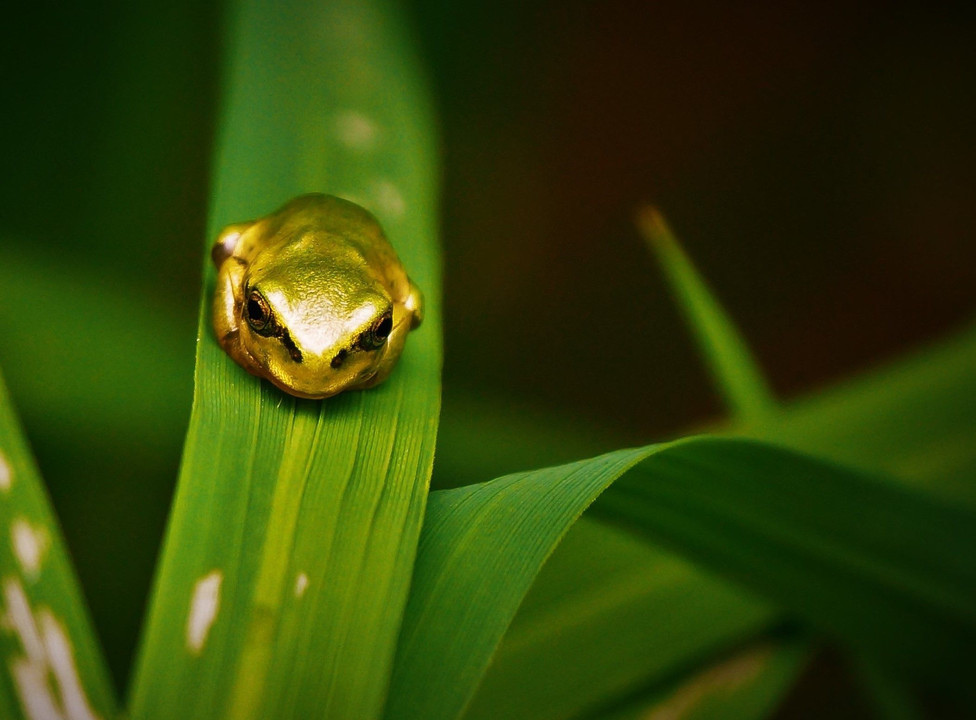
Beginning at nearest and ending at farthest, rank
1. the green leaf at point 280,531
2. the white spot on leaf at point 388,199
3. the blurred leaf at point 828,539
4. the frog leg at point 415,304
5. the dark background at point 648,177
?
1. the green leaf at point 280,531
2. the blurred leaf at point 828,539
3. the frog leg at point 415,304
4. the white spot on leaf at point 388,199
5. the dark background at point 648,177

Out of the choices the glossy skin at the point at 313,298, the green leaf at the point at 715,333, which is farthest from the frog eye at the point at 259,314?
the green leaf at the point at 715,333

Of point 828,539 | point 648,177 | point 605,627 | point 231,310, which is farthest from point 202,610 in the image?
point 648,177

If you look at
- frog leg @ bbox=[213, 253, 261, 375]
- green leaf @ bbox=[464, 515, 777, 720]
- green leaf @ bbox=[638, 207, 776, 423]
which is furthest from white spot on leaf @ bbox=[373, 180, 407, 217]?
green leaf @ bbox=[464, 515, 777, 720]

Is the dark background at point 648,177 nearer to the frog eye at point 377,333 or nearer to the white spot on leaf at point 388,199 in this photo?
the white spot on leaf at point 388,199

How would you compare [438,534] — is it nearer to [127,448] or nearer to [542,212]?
[127,448]

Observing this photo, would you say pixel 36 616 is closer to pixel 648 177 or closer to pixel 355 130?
pixel 355 130

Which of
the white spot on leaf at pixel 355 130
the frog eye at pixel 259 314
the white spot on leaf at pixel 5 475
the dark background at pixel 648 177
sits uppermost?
the dark background at pixel 648 177
